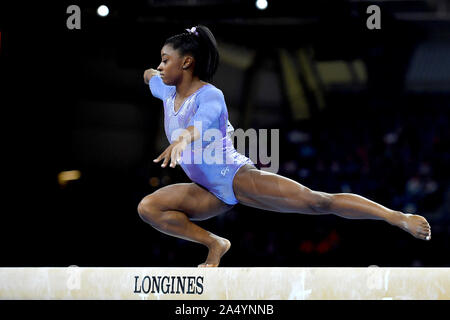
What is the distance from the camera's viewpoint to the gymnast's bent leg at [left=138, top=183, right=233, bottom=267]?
3178mm

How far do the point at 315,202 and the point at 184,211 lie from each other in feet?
2.53

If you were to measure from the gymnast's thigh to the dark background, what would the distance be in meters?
2.77

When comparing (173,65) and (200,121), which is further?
(173,65)

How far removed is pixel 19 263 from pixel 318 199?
4.08 meters

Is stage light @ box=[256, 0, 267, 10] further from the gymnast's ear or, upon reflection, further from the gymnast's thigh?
the gymnast's thigh

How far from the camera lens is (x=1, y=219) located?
601 cm

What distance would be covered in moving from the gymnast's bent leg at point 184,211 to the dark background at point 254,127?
278 centimetres

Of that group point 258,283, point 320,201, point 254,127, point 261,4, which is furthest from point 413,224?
point 254,127

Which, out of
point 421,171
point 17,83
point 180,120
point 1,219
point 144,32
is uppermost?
point 144,32

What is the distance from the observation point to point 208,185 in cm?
327

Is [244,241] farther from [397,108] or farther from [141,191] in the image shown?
[397,108]

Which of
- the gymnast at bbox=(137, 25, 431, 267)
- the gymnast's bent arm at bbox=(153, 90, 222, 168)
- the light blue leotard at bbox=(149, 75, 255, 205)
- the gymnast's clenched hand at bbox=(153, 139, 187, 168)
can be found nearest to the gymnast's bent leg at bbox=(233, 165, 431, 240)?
the gymnast at bbox=(137, 25, 431, 267)

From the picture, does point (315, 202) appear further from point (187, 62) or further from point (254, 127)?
point (254, 127)
